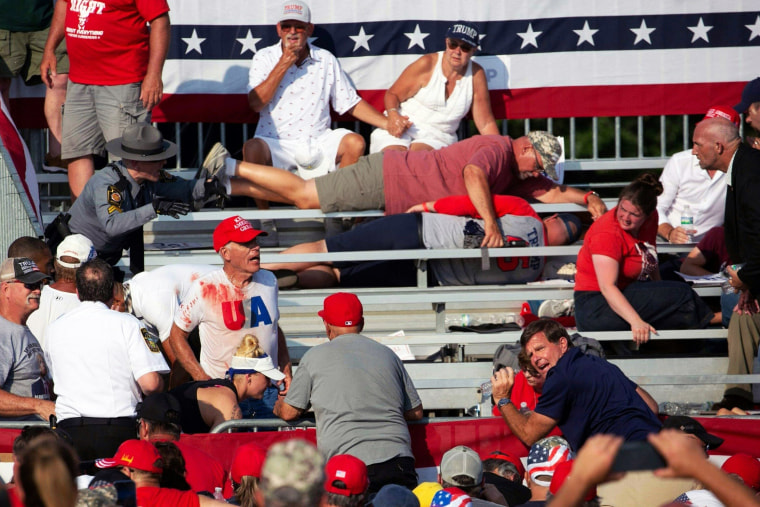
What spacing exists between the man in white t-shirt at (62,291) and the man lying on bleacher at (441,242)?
153cm

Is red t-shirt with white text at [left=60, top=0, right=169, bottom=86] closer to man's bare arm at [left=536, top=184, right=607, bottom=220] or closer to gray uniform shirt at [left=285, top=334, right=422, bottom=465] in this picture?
man's bare arm at [left=536, top=184, right=607, bottom=220]

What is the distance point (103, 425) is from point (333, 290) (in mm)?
2584

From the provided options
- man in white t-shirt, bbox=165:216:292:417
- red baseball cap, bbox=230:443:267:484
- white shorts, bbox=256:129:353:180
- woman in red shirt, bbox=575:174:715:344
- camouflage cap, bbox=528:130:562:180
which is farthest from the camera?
white shorts, bbox=256:129:353:180

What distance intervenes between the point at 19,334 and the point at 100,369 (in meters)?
0.56

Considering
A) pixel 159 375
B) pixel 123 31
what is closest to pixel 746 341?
pixel 159 375

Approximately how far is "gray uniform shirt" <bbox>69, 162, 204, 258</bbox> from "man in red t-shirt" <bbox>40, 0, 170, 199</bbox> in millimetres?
756

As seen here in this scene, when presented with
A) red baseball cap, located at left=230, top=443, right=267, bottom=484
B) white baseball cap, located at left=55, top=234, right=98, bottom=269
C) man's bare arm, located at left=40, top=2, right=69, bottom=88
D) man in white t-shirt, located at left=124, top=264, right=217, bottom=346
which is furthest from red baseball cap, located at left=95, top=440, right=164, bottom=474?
man's bare arm, located at left=40, top=2, right=69, bottom=88

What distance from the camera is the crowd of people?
14.1ft

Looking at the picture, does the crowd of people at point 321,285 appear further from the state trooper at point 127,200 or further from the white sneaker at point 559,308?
the white sneaker at point 559,308

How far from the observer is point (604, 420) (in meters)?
4.94

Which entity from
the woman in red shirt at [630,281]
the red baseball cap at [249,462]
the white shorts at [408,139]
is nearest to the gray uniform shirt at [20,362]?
the red baseball cap at [249,462]

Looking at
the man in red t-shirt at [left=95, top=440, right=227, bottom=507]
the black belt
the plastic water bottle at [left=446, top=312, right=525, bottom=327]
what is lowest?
the plastic water bottle at [left=446, top=312, right=525, bottom=327]

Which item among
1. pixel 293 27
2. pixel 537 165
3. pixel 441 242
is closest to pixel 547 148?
pixel 537 165

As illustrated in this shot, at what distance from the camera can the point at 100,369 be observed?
513 centimetres
